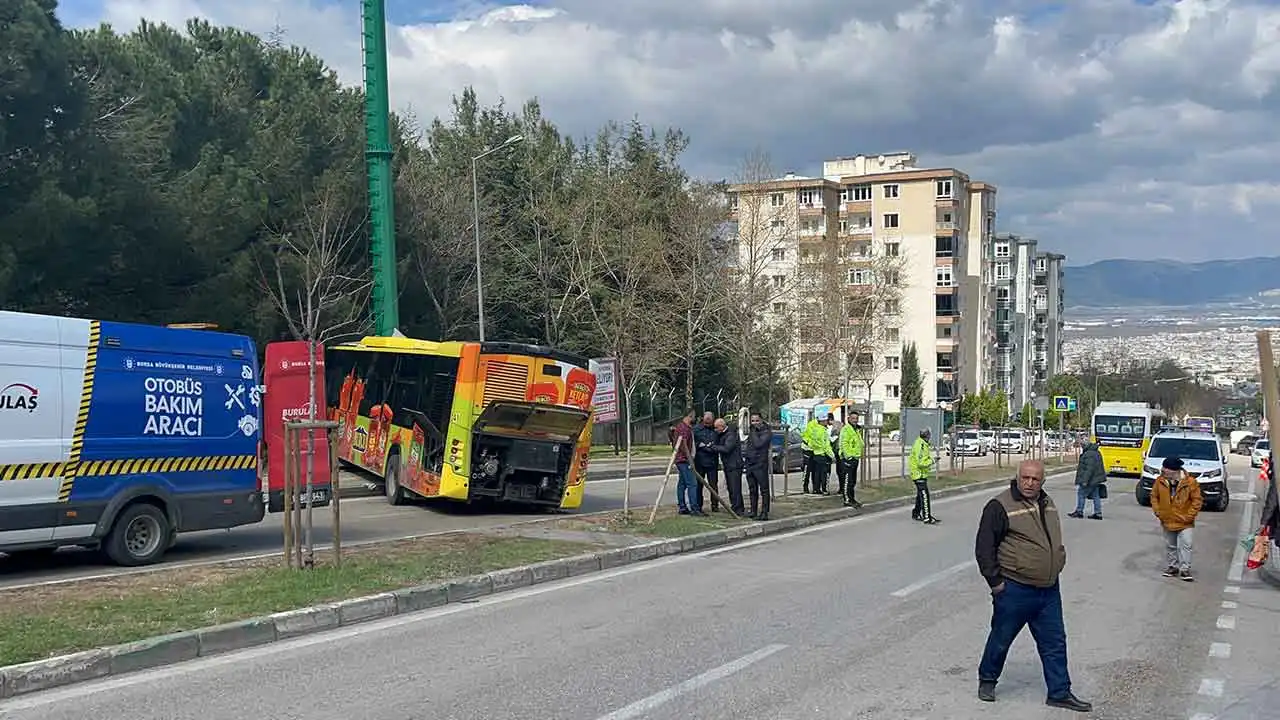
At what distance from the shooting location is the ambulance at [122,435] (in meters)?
11.5

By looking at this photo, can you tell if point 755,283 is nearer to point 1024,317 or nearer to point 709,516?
point 709,516

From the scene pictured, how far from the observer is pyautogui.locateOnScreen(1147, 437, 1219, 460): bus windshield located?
1100 inches

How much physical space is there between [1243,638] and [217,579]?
9659 mm

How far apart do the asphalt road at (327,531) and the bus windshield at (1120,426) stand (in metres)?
22.5

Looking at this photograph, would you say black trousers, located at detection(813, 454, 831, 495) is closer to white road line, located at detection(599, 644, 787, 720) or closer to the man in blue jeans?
the man in blue jeans

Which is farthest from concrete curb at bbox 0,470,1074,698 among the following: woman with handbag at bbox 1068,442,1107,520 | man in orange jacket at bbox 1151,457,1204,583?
woman with handbag at bbox 1068,442,1107,520

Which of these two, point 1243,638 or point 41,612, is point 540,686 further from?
point 1243,638

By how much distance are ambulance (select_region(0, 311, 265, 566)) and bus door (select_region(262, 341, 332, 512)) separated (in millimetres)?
750

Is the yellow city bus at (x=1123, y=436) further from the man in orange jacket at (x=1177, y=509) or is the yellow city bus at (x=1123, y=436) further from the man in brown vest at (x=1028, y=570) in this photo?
the man in brown vest at (x=1028, y=570)

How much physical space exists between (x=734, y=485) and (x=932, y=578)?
6.61 m

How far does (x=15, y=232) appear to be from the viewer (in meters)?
24.2

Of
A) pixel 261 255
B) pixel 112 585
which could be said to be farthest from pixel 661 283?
pixel 112 585

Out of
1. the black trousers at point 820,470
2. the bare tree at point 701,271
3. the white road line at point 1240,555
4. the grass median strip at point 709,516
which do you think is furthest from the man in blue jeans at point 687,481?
the bare tree at point 701,271

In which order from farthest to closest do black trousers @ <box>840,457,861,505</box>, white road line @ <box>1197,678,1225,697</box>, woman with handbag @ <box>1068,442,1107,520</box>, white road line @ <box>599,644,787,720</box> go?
black trousers @ <box>840,457,861,505</box>, woman with handbag @ <box>1068,442,1107,520</box>, white road line @ <box>1197,678,1225,697</box>, white road line @ <box>599,644,787,720</box>
